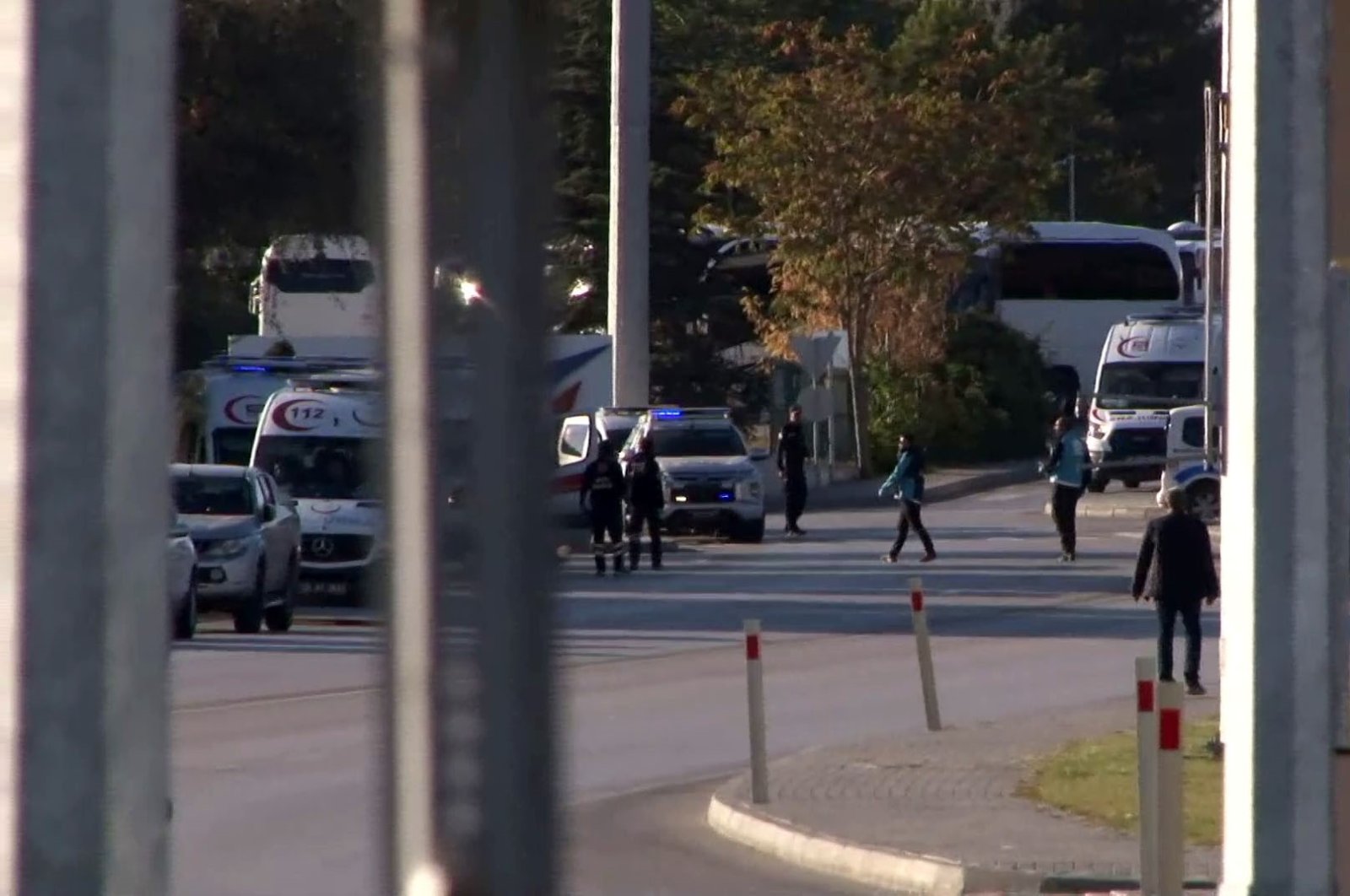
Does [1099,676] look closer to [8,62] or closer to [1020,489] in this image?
[8,62]

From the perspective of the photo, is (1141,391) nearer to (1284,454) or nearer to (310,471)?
(310,471)

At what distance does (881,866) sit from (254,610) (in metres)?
12.8

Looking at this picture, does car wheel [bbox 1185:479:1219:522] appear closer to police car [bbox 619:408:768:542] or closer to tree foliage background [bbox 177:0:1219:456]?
police car [bbox 619:408:768:542]

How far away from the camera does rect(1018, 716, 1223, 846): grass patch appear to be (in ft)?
36.4

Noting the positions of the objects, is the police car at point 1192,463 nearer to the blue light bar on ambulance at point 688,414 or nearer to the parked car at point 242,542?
the blue light bar on ambulance at point 688,414

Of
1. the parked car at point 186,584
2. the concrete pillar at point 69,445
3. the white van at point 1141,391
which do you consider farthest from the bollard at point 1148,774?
the white van at point 1141,391

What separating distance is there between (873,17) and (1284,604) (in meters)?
64.8

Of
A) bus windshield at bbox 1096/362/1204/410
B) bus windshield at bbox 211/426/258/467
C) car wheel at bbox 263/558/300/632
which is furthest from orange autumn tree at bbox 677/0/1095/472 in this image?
car wheel at bbox 263/558/300/632

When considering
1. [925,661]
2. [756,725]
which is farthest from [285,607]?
[756,725]

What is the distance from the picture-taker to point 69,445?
2.44 m

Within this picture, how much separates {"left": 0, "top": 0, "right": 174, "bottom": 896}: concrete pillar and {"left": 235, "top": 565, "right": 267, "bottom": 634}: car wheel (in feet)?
64.7

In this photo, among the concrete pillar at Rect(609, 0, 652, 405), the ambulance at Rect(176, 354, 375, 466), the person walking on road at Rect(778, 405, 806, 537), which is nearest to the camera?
the ambulance at Rect(176, 354, 375, 466)

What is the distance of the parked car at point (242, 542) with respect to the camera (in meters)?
21.5

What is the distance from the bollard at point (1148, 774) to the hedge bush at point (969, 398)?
3813cm
